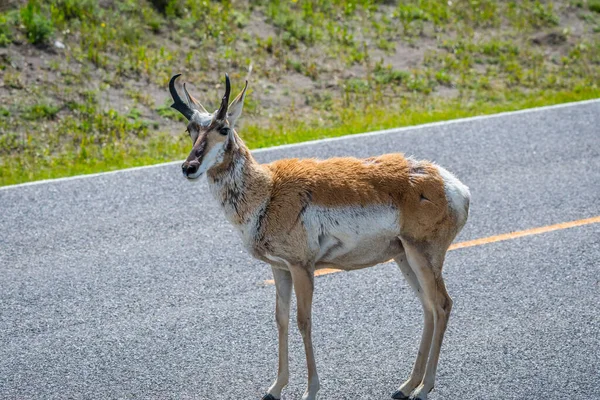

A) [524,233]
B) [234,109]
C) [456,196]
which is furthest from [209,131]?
[524,233]

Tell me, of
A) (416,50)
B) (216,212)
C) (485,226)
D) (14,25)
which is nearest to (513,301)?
(485,226)

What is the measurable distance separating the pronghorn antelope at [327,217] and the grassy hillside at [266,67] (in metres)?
5.59

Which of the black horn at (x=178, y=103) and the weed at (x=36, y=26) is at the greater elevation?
the black horn at (x=178, y=103)

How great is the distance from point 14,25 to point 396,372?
990 cm

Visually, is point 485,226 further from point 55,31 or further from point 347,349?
point 55,31

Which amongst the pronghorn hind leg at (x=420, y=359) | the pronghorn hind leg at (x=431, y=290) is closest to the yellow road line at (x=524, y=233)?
the pronghorn hind leg at (x=420, y=359)

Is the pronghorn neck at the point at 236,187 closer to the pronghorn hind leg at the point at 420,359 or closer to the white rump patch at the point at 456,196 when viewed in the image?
the pronghorn hind leg at the point at 420,359

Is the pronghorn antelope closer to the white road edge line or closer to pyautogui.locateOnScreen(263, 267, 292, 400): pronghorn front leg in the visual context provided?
pyautogui.locateOnScreen(263, 267, 292, 400): pronghorn front leg

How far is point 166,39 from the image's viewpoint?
16156 millimetres

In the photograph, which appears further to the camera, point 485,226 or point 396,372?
point 485,226

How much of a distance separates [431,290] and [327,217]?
108 cm

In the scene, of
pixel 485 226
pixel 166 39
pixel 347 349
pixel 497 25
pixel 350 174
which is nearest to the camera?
pixel 350 174

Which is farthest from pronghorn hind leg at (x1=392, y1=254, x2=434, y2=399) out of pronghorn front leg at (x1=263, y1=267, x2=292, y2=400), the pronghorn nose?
the pronghorn nose

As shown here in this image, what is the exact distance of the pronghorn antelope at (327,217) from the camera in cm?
742
